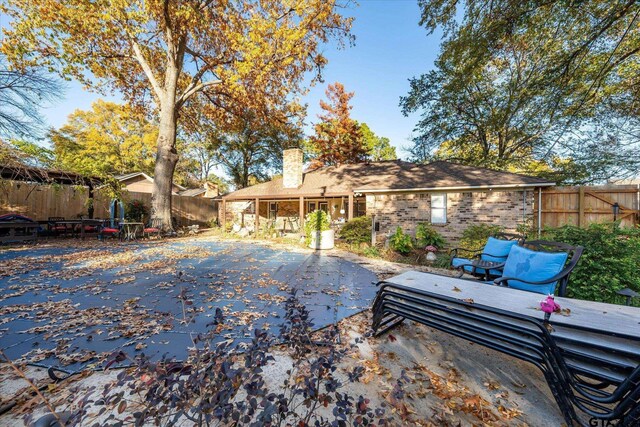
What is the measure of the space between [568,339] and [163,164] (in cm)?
1347

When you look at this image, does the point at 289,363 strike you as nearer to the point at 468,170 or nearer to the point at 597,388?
the point at 597,388

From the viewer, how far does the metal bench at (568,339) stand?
5.00ft

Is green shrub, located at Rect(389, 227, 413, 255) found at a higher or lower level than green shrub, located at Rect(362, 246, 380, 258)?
higher

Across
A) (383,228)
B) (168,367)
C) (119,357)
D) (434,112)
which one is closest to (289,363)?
(168,367)

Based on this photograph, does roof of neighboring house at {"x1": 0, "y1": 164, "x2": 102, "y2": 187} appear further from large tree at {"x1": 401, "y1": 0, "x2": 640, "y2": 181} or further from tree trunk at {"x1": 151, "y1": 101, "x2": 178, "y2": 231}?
large tree at {"x1": 401, "y1": 0, "x2": 640, "y2": 181}

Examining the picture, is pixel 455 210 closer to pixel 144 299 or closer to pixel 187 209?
pixel 144 299

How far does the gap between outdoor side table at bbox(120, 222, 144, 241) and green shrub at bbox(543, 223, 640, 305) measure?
527 inches

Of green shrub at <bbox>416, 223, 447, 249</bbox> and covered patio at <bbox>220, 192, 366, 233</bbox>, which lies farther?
covered patio at <bbox>220, 192, 366, 233</bbox>

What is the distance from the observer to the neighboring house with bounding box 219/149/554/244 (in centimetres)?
909

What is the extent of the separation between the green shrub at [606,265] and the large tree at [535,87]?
4.58 metres

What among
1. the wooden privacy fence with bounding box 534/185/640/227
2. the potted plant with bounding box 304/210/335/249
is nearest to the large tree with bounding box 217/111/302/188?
the potted plant with bounding box 304/210/335/249

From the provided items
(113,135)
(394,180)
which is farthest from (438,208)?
(113,135)

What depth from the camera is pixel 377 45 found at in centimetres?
1034

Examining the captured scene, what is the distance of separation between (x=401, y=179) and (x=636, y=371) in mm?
10754
